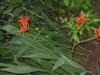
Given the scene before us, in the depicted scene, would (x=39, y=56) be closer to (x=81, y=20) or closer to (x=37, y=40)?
(x=37, y=40)

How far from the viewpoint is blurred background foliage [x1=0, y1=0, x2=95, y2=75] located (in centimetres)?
258

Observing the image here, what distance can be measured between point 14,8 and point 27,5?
15 cm

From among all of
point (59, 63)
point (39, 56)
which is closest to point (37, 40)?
point (39, 56)

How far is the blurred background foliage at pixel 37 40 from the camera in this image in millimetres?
2582

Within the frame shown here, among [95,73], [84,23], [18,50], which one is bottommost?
[95,73]

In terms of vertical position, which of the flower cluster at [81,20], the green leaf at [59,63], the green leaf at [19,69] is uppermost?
the flower cluster at [81,20]

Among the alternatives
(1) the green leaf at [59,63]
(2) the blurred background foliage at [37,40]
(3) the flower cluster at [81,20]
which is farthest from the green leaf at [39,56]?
(3) the flower cluster at [81,20]

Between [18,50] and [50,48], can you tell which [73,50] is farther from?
[18,50]

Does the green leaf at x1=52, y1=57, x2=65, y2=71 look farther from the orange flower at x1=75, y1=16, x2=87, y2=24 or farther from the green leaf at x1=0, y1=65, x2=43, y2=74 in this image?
the orange flower at x1=75, y1=16, x2=87, y2=24

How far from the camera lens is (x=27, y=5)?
3348 mm

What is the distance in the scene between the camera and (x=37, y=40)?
2.81 m

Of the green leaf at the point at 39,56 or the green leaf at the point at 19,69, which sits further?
the green leaf at the point at 39,56

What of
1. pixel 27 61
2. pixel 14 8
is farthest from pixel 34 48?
pixel 14 8

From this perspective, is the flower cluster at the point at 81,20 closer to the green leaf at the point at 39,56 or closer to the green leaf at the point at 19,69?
the green leaf at the point at 39,56
